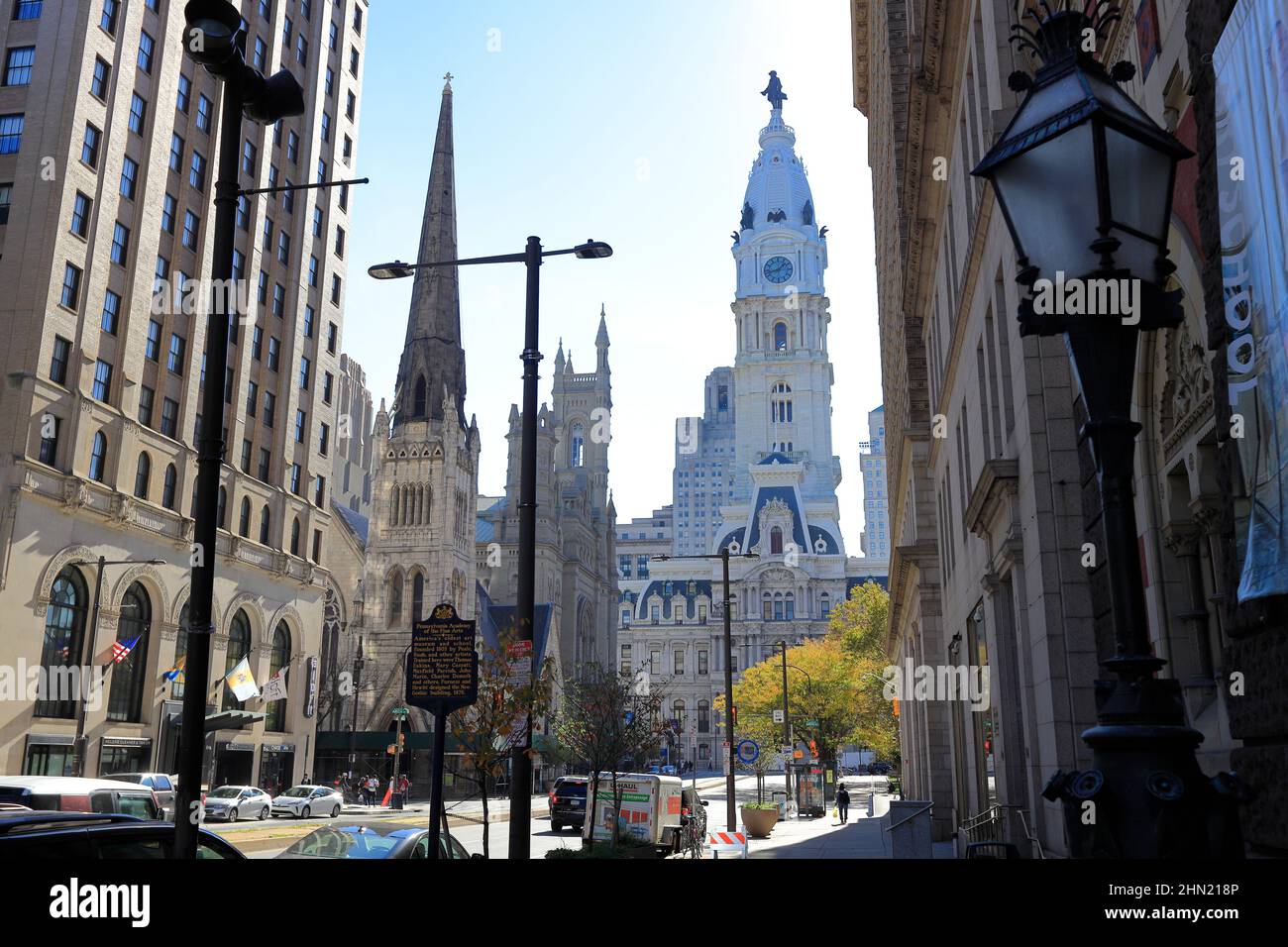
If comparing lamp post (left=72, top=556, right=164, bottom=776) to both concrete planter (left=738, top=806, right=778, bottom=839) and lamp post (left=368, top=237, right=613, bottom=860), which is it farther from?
lamp post (left=368, top=237, right=613, bottom=860)

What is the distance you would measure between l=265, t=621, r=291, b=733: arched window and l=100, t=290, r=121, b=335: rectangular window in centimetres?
1907

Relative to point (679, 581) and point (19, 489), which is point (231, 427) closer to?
point (19, 489)

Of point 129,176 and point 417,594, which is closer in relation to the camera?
point 129,176

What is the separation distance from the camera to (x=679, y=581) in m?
162

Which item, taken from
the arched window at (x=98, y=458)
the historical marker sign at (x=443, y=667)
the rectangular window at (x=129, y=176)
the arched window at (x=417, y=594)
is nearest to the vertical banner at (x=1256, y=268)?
the historical marker sign at (x=443, y=667)

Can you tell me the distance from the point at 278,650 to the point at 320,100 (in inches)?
1260

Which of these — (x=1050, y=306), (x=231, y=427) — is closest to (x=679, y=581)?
(x=231, y=427)

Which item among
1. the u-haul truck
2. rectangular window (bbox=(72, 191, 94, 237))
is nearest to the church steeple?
rectangular window (bbox=(72, 191, 94, 237))

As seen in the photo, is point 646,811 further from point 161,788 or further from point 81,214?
point 81,214

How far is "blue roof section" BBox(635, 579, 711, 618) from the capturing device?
156625 mm

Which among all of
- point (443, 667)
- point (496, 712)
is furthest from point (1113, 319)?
point (496, 712)

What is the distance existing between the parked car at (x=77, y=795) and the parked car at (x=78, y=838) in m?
12.6

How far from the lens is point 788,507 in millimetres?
153000

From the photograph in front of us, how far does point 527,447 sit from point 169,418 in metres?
40.9
